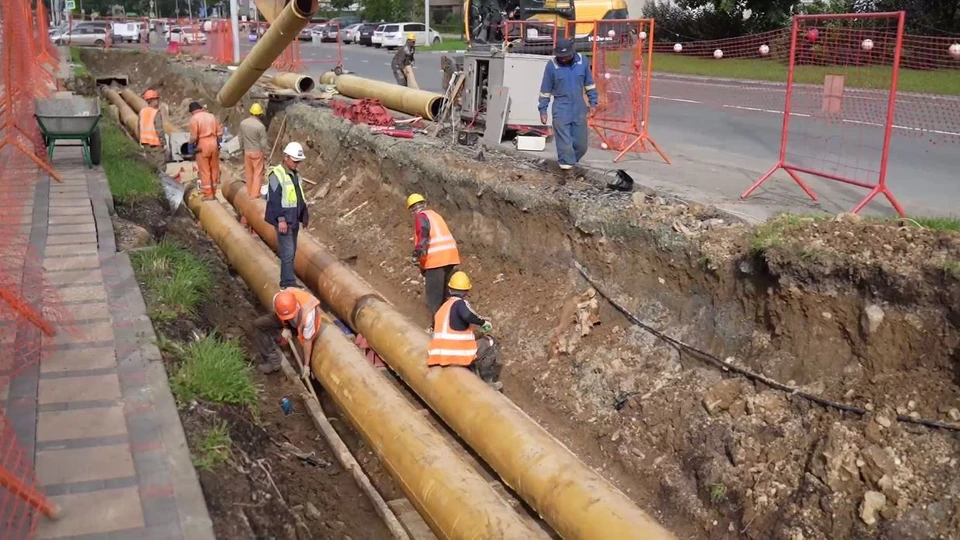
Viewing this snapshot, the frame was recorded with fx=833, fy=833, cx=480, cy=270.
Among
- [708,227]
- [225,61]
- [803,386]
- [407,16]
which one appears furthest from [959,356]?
[407,16]

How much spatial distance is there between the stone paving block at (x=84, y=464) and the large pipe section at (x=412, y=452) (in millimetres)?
1844

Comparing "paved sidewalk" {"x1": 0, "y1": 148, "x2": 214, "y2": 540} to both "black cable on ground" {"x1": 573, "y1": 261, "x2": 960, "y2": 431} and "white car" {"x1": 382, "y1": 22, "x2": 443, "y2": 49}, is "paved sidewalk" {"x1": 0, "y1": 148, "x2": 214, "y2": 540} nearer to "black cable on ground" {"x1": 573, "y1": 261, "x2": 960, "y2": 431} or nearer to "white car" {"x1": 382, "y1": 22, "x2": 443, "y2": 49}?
"black cable on ground" {"x1": 573, "y1": 261, "x2": 960, "y2": 431}

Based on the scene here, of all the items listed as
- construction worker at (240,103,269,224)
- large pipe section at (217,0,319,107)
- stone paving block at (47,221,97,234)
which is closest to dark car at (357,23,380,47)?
large pipe section at (217,0,319,107)

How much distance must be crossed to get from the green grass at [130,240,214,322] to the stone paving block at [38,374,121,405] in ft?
4.10

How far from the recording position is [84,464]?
486 centimetres

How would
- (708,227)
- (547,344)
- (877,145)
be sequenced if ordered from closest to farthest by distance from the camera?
(708,227), (547,344), (877,145)

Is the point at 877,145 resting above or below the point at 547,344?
above

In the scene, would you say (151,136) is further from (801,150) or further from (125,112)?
(801,150)

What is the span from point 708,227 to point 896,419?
2.35 m

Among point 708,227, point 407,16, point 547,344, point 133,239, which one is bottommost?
point 547,344

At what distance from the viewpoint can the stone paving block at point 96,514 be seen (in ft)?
14.0

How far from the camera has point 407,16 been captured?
5891 centimetres

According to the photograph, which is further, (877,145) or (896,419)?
(877,145)

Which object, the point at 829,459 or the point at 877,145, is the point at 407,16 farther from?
the point at 829,459
